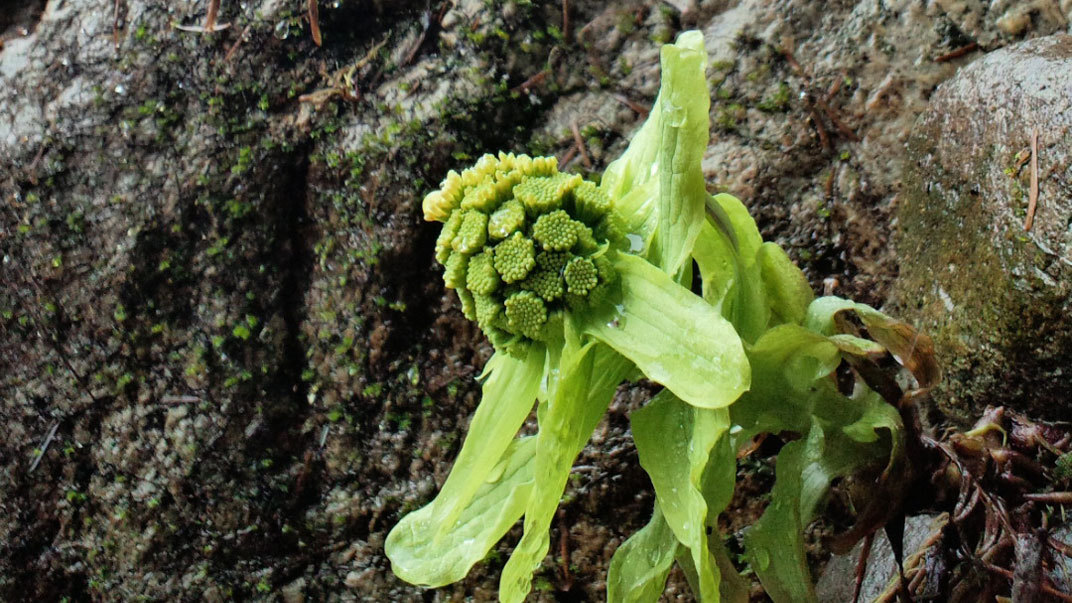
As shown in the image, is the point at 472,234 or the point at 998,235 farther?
the point at 998,235

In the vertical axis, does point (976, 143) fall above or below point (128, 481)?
above

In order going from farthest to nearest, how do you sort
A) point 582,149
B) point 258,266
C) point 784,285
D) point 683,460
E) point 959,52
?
1. point 258,266
2. point 582,149
3. point 959,52
4. point 784,285
5. point 683,460

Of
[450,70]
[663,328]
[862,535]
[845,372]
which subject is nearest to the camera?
[663,328]

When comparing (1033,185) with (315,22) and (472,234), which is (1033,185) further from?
(315,22)

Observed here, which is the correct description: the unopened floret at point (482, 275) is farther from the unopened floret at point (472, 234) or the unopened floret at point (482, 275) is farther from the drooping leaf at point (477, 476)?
the drooping leaf at point (477, 476)

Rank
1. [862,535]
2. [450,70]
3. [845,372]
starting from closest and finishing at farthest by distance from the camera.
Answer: [862,535] → [845,372] → [450,70]

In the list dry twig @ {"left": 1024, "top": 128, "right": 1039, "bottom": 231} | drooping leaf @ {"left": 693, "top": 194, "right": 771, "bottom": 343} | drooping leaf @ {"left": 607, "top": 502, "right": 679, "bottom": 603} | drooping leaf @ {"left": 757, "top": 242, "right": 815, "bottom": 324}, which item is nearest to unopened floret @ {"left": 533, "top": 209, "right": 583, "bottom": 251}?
drooping leaf @ {"left": 693, "top": 194, "right": 771, "bottom": 343}

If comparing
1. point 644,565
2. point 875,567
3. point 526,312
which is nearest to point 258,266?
point 526,312

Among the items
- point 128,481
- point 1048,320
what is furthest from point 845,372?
point 128,481

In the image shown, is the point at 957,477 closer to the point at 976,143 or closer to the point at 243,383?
the point at 976,143
